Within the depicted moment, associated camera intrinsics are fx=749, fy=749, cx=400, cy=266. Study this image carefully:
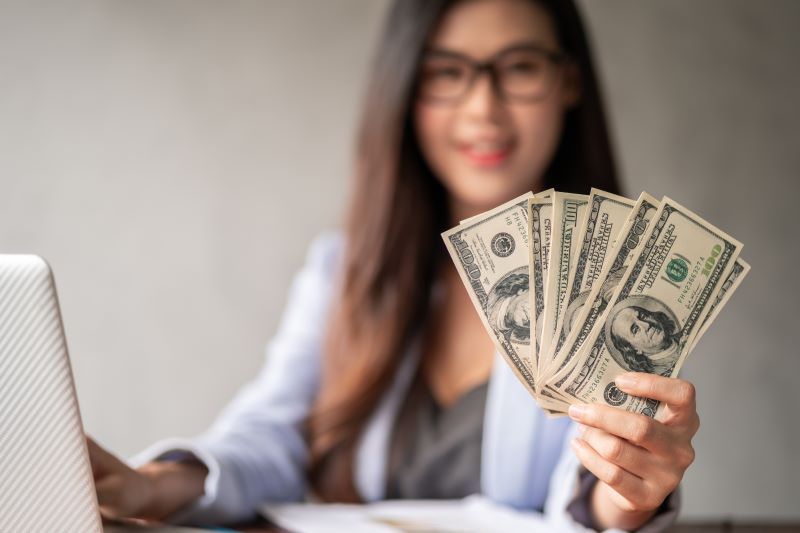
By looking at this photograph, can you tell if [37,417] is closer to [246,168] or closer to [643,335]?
[643,335]

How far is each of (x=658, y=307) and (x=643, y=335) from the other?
3cm

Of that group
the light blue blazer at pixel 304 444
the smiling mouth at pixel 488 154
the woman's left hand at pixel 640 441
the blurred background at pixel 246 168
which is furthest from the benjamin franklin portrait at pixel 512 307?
the blurred background at pixel 246 168

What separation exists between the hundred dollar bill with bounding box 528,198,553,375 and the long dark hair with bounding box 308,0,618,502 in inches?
31.8

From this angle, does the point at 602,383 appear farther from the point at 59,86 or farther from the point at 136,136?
the point at 59,86

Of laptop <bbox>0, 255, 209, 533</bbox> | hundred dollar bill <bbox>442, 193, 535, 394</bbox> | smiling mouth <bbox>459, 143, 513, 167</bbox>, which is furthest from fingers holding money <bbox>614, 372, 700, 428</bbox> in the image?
smiling mouth <bbox>459, 143, 513, 167</bbox>

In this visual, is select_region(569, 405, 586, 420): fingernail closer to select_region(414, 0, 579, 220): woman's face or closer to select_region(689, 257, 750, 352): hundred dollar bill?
select_region(689, 257, 750, 352): hundred dollar bill

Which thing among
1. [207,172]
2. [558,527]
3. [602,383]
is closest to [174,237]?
[207,172]

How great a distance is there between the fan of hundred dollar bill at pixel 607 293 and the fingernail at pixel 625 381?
31 mm

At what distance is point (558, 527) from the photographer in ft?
3.54

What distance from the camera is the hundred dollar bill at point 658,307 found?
71 centimetres

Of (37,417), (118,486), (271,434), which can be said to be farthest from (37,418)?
(271,434)

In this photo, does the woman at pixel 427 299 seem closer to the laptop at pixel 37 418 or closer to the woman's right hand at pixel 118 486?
the woman's right hand at pixel 118 486

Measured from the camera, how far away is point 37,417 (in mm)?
627

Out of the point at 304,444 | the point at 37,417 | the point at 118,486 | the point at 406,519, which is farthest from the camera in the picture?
the point at 304,444
